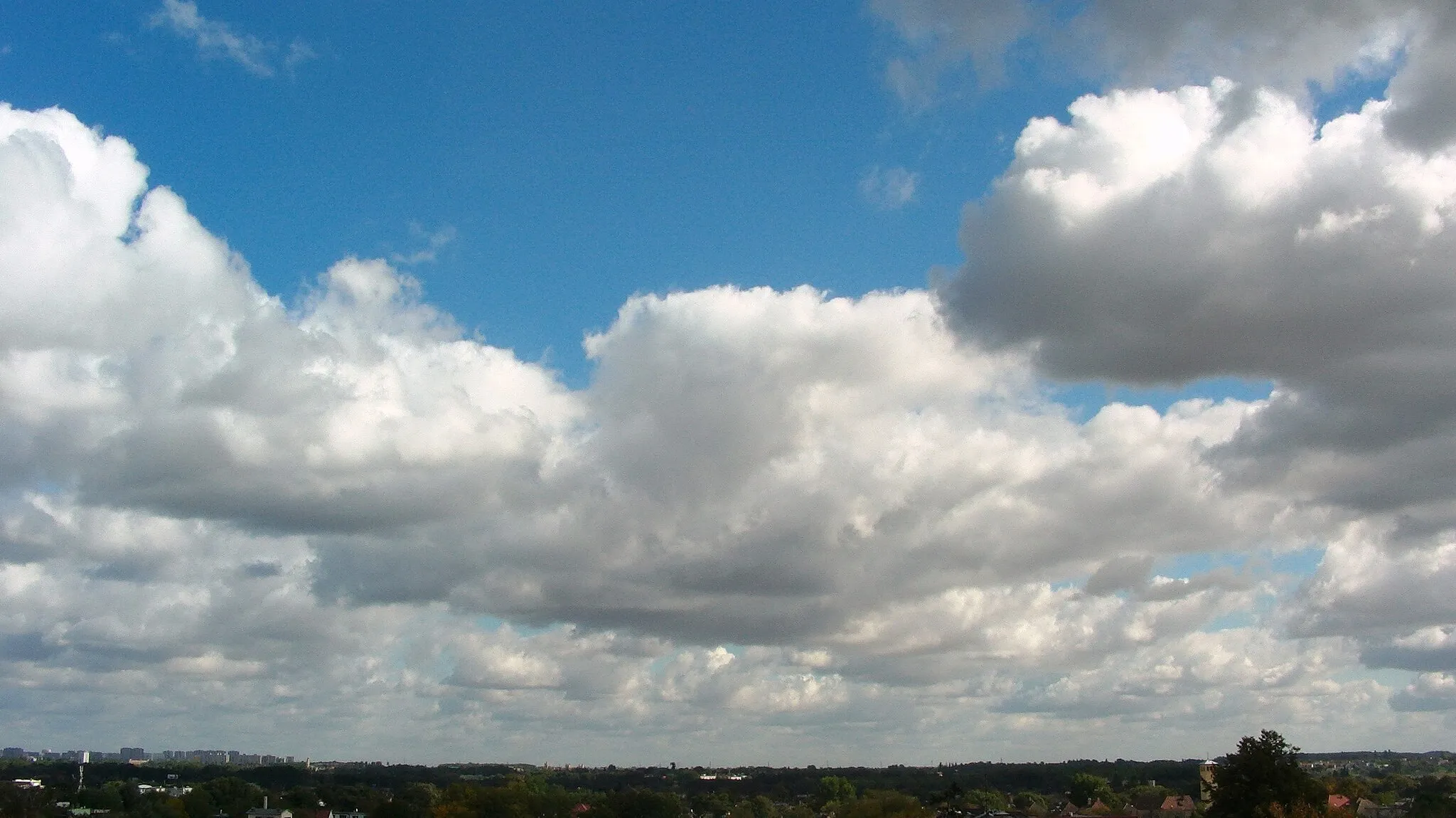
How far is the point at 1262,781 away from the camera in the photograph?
90938 mm

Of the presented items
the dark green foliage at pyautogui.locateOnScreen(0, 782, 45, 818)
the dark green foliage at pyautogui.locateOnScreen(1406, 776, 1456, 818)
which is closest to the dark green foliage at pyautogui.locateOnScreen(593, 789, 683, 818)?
the dark green foliage at pyautogui.locateOnScreen(0, 782, 45, 818)

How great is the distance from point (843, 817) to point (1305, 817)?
5238 cm

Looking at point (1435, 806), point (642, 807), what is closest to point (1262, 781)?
point (1435, 806)

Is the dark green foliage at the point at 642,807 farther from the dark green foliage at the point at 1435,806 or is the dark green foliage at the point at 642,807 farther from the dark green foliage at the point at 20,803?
the dark green foliage at the point at 1435,806

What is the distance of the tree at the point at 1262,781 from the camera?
89.6m

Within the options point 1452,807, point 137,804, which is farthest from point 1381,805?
Result: point 137,804

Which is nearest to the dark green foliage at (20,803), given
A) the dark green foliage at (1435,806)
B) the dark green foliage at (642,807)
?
the dark green foliage at (642,807)

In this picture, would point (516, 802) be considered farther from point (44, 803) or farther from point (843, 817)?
point (44, 803)

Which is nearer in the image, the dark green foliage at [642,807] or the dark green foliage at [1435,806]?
the dark green foliage at [1435,806]

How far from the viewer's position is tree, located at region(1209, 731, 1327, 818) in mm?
89562

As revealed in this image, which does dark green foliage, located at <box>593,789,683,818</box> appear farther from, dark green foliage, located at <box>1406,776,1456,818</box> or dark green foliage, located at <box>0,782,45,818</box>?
dark green foliage, located at <box>1406,776,1456,818</box>

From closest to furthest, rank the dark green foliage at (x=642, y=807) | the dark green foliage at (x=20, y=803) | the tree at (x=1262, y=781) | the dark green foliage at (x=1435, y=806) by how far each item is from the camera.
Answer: the tree at (x=1262, y=781), the dark green foliage at (x=1435, y=806), the dark green foliage at (x=20, y=803), the dark green foliage at (x=642, y=807)

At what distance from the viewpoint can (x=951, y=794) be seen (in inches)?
5714

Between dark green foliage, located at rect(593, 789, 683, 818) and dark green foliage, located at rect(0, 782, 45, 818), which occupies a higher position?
dark green foliage, located at rect(0, 782, 45, 818)
